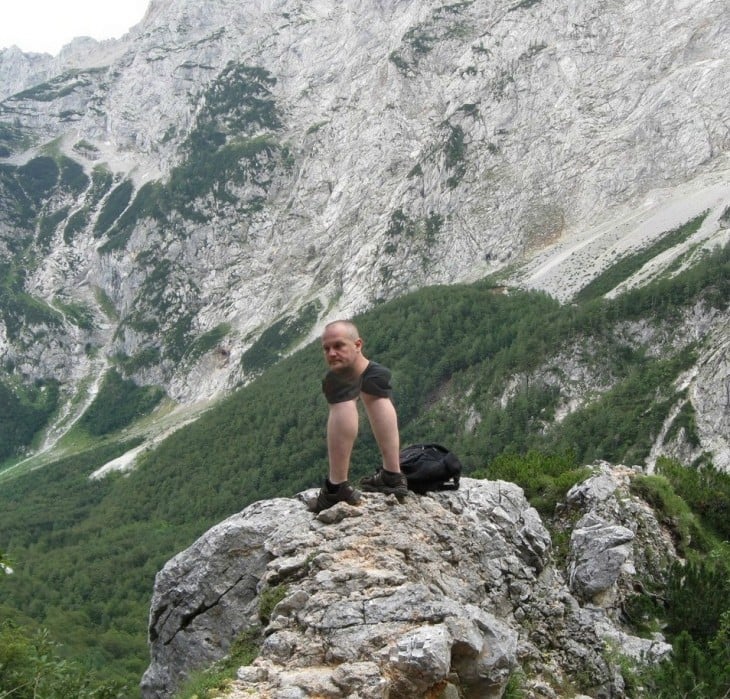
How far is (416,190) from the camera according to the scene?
488 feet

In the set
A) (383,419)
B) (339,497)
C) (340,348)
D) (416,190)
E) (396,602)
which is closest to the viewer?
(396,602)

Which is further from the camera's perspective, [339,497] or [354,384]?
[339,497]

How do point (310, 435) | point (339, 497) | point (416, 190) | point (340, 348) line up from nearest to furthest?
point (340, 348) < point (339, 497) < point (310, 435) < point (416, 190)

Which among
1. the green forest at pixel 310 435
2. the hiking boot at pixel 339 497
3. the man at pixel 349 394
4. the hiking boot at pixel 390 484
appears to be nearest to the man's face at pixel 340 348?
the man at pixel 349 394

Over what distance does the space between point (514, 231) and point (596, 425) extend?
66.4 meters

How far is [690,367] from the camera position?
225 ft

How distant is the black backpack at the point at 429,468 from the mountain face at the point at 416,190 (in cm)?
6176

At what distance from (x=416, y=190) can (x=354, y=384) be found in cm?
14522

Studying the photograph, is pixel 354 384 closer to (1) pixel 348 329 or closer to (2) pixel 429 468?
(1) pixel 348 329

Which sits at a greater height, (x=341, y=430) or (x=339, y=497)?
(x=341, y=430)

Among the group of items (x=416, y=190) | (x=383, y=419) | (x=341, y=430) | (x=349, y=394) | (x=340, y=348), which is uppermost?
(x=416, y=190)

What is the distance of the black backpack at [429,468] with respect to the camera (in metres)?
9.74

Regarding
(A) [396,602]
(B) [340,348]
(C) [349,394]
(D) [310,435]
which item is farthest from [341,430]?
(D) [310,435]

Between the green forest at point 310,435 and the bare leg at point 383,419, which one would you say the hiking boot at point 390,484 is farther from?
the green forest at point 310,435
